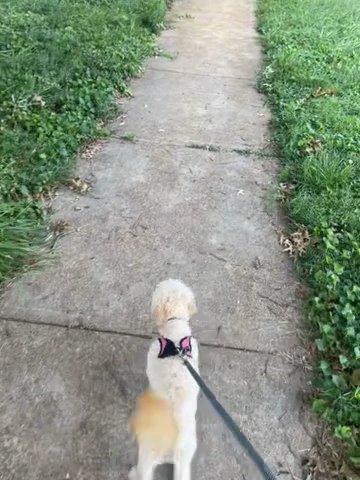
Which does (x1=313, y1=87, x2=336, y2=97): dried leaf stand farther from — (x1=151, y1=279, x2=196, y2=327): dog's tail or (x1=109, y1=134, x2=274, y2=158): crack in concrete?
(x1=151, y1=279, x2=196, y2=327): dog's tail

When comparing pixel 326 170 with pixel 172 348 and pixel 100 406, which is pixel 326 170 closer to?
pixel 172 348

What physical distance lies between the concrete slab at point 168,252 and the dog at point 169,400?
459mm

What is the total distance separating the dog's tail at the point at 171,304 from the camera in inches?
91.6

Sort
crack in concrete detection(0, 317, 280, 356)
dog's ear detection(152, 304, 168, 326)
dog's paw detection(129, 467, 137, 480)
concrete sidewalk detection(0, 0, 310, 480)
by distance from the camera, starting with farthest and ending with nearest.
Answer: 1. crack in concrete detection(0, 317, 280, 356)
2. dog's ear detection(152, 304, 168, 326)
3. concrete sidewalk detection(0, 0, 310, 480)
4. dog's paw detection(129, 467, 137, 480)

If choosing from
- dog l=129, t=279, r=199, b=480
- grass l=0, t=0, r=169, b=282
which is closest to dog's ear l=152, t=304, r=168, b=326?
dog l=129, t=279, r=199, b=480

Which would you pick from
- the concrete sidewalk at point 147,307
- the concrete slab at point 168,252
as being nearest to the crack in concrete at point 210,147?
the concrete sidewalk at point 147,307

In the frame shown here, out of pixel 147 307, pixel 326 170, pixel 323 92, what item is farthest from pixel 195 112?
pixel 147 307

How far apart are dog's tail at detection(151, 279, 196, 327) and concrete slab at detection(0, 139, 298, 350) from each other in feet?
1.34

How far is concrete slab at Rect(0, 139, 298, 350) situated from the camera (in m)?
2.83

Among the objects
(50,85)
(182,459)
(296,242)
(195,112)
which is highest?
(50,85)

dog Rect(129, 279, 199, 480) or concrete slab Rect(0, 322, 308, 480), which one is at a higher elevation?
dog Rect(129, 279, 199, 480)

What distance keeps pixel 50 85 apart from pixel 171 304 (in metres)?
3.36

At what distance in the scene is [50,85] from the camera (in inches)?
190

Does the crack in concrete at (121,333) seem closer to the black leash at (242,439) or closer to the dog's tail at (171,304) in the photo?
the dog's tail at (171,304)
